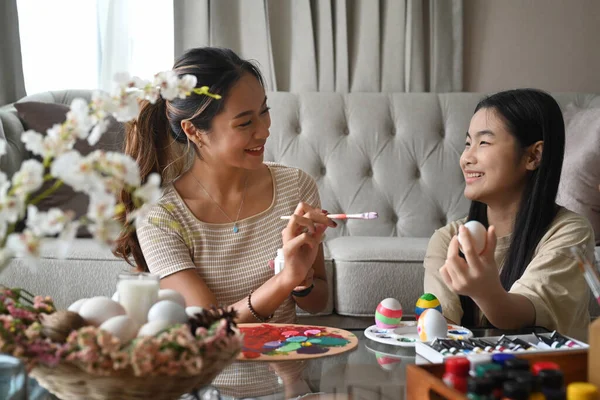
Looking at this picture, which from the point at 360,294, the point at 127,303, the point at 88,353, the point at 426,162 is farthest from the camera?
the point at 426,162

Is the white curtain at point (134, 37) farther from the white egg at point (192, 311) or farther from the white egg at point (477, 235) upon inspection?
the white egg at point (192, 311)

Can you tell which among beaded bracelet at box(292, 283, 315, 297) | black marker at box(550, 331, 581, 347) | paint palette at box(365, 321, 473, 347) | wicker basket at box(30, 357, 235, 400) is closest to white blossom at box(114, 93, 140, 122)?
wicker basket at box(30, 357, 235, 400)

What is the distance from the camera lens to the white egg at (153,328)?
0.90 m

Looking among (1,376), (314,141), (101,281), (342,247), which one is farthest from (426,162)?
(1,376)

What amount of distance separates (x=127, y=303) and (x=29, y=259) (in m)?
0.30

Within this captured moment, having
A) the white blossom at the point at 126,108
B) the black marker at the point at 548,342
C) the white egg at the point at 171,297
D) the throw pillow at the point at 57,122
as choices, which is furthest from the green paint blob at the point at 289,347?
the throw pillow at the point at 57,122

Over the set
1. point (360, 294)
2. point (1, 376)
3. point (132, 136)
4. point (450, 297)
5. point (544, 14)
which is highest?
point (544, 14)

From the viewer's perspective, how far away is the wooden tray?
34.2 inches

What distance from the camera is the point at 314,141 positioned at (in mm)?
2908

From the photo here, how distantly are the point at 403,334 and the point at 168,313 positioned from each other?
60cm

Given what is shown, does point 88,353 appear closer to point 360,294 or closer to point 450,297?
point 450,297

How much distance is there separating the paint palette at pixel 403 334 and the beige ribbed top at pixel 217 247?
40 cm

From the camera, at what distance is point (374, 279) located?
7.56 feet

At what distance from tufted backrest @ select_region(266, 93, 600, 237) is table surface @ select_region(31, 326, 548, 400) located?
158 cm
